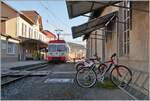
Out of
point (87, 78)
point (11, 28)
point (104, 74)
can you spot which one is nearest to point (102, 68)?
point (104, 74)

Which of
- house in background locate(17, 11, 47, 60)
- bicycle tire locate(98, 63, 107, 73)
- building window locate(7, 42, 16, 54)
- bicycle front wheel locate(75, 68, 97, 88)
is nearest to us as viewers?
bicycle front wheel locate(75, 68, 97, 88)

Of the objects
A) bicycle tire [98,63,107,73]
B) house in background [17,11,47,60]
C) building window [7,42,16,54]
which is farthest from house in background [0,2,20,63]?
bicycle tire [98,63,107,73]

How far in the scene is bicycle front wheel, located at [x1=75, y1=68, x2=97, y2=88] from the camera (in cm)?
1111

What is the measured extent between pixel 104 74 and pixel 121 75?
70 centimetres

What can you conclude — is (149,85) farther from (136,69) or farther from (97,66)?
(97,66)

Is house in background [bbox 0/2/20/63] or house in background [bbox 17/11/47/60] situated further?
house in background [bbox 17/11/47/60]

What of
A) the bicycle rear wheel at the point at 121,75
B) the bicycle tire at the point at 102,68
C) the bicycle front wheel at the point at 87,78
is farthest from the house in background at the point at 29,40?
the bicycle rear wheel at the point at 121,75

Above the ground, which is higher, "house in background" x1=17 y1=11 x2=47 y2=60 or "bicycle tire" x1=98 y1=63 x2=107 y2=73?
"house in background" x1=17 y1=11 x2=47 y2=60

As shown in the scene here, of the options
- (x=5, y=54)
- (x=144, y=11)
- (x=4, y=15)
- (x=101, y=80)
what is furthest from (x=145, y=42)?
(x=4, y=15)

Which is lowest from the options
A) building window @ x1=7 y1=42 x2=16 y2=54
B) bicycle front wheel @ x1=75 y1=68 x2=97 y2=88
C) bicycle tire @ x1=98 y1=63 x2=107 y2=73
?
bicycle front wheel @ x1=75 y1=68 x2=97 y2=88

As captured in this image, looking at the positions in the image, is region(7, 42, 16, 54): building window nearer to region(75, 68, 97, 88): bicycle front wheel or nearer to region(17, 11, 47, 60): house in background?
region(17, 11, 47, 60): house in background

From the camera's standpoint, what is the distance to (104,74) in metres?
11.4

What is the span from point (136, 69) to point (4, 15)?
1698 inches

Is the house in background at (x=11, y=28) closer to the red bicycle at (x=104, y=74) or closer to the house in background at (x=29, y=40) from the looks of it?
the house in background at (x=29, y=40)
